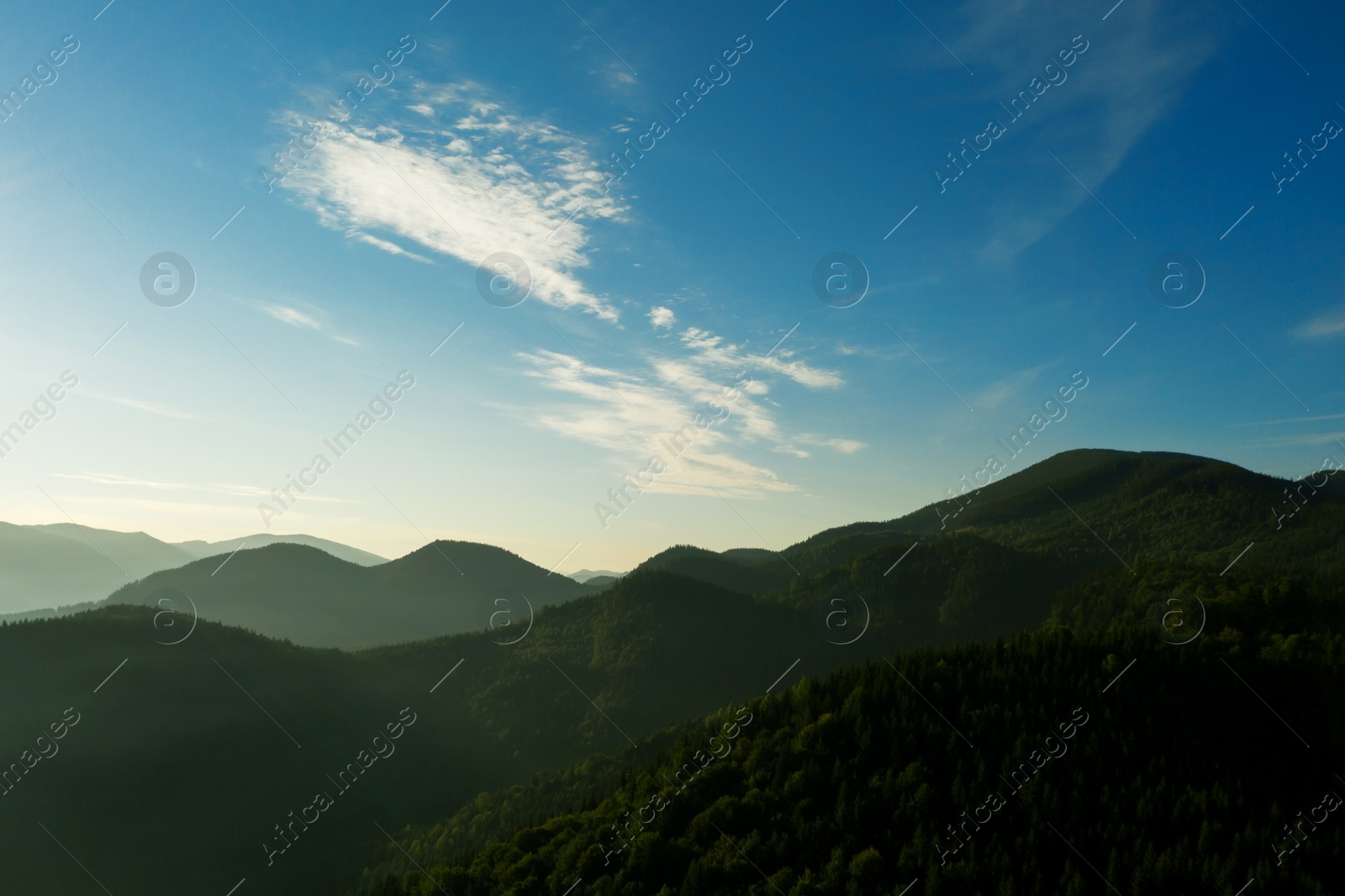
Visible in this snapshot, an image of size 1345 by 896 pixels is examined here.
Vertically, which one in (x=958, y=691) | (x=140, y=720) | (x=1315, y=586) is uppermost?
(x=1315, y=586)

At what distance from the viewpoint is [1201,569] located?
19688 centimetres

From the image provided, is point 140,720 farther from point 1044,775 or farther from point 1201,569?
point 1201,569

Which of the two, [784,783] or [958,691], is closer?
[784,783]

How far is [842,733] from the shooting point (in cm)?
9388

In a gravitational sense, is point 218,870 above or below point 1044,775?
below

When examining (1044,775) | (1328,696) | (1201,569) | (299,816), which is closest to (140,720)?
(299,816)

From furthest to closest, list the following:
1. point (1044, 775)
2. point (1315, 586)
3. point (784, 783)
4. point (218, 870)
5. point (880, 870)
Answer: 1. point (218, 870)
2. point (1315, 586)
3. point (784, 783)
4. point (1044, 775)
5. point (880, 870)

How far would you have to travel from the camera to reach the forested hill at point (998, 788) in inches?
2655

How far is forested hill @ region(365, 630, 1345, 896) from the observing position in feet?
221

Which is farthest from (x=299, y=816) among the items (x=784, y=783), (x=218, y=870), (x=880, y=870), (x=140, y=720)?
(x=880, y=870)

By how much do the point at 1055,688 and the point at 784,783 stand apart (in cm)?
4136

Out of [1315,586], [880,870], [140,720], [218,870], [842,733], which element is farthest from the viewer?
[140,720]

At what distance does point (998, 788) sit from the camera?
80.9m

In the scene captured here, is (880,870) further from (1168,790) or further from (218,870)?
(218,870)
